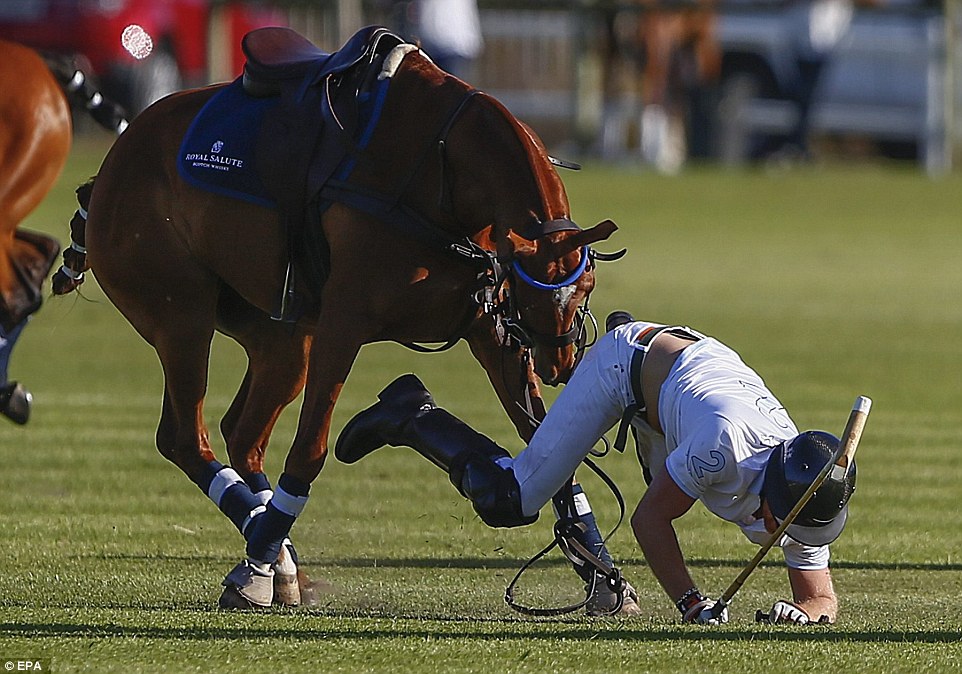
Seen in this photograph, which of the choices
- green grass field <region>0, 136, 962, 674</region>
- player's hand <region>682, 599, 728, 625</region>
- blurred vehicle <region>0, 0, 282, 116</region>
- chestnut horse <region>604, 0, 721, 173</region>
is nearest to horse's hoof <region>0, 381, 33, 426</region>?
green grass field <region>0, 136, 962, 674</region>

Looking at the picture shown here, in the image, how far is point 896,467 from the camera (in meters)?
10.2

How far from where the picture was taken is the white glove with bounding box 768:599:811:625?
6.34m

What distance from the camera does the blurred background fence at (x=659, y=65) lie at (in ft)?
76.0

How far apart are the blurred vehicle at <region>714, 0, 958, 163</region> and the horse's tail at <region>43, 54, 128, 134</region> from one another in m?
14.3

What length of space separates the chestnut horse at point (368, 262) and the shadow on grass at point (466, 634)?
27.2 inches

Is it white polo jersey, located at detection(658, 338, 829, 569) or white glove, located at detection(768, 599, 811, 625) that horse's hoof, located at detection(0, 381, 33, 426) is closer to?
white polo jersey, located at detection(658, 338, 829, 569)

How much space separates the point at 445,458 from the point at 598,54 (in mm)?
17507

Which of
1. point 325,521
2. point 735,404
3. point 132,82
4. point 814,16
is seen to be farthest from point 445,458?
point 814,16

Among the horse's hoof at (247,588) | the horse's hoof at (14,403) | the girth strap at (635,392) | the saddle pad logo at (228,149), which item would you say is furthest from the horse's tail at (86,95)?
the girth strap at (635,392)

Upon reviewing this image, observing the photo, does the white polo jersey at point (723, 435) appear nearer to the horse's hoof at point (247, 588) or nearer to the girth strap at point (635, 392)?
the girth strap at point (635, 392)

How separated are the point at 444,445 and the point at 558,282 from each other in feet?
2.67

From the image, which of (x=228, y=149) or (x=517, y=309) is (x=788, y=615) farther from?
(x=228, y=149)

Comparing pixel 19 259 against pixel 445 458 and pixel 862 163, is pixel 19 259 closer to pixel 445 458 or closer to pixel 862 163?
pixel 445 458

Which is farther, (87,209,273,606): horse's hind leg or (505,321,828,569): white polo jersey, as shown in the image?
(87,209,273,606): horse's hind leg
